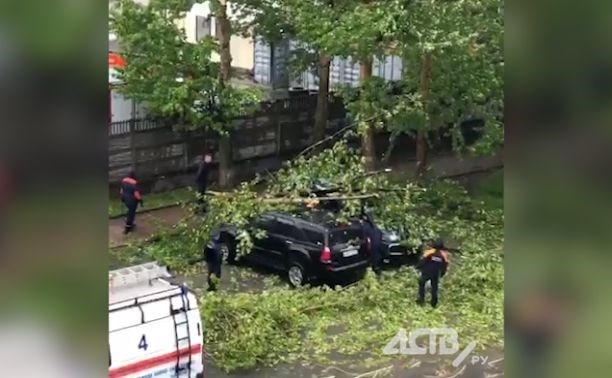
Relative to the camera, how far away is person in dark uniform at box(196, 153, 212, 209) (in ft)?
7.25

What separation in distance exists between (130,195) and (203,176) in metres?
0.24

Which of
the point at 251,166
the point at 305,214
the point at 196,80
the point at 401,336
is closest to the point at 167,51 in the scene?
the point at 196,80

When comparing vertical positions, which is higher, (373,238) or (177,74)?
(177,74)

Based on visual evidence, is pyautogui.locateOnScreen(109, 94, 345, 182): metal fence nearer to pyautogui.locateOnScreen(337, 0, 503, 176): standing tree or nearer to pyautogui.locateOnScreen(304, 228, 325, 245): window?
pyautogui.locateOnScreen(337, 0, 503, 176): standing tree

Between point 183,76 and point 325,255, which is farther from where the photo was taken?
point 325,255

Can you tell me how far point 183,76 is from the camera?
2.21 metres

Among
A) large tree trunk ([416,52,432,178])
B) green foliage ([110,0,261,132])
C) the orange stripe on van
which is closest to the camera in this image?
the orange stripe on van

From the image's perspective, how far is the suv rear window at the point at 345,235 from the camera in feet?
7.61

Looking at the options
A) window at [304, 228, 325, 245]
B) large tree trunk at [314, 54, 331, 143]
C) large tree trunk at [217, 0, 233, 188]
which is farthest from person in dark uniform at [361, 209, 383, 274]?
large tree trunk at [217, 0, 233, 188]

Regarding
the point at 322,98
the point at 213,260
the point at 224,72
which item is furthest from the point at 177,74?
the point at 213,260

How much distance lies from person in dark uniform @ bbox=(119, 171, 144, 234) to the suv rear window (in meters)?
0.53

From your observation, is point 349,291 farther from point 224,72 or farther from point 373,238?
point 224,72
